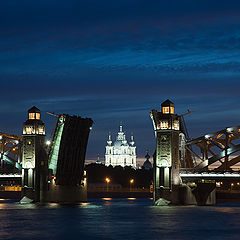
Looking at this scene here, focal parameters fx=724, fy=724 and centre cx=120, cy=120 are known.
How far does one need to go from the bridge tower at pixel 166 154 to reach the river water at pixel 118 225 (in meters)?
15.0

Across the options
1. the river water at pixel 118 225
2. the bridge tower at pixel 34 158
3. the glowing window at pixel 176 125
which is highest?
the glowing window at pixel 176 125

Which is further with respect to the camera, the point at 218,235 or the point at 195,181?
the point at 195,181

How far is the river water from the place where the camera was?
60000mm

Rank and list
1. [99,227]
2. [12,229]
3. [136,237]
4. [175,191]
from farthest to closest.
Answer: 1. [175,191]
2. [99,227]
3. [12,229]
4. [136,237]

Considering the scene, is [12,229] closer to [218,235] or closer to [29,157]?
[218,235]

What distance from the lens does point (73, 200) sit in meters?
116

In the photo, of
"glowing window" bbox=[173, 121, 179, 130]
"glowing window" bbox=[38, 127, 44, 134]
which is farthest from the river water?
"glowing window" bbox=[38, 127, 44, 134]

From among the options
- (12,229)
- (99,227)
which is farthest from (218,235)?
(12,229)

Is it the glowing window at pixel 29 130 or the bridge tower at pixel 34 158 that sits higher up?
the glowing window at pixel 29 130

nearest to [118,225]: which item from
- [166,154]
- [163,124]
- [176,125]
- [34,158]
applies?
[166,154]

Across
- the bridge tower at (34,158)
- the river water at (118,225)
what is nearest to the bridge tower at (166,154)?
the river water at (118,225)

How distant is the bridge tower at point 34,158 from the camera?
357ft

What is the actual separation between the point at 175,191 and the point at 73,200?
1892cm

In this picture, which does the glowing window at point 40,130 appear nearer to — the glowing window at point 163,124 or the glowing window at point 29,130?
the glowing window at point 29,130
